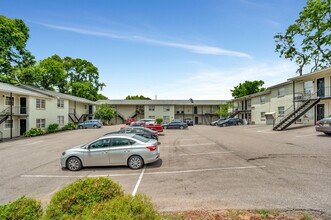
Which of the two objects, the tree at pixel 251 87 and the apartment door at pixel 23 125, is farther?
the tree at pixel 251 87

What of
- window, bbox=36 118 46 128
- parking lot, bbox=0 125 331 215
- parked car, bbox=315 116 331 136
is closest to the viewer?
parking lot, bbox=0 125 331 215

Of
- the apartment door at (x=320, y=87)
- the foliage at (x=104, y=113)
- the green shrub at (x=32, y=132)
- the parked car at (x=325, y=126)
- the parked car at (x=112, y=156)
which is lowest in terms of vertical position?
the green shrub at (x=32, y=132)

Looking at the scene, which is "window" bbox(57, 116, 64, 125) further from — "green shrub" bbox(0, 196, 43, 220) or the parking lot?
"green shrub" bbox(0, 196, 43, 220)

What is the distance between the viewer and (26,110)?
974 inches

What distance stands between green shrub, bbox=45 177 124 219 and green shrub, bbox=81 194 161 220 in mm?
423

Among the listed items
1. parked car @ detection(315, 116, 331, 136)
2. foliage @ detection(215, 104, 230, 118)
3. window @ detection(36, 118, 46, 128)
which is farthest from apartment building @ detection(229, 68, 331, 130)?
window @ detection(36, 118, 46, 128)

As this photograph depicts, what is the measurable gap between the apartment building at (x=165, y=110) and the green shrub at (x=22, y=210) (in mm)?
46347

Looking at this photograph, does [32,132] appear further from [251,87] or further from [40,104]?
[251,87]

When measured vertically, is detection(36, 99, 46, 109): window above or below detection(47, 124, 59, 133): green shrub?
above

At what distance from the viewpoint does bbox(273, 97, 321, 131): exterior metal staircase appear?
Result: 21109 millimetres

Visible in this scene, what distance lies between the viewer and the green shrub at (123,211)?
2.69 m

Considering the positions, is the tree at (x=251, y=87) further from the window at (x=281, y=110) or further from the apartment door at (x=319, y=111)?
the apartment door at (x=319, y=111)

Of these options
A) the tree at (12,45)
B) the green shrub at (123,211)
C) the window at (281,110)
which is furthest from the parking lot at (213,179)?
the tree at (12,45)

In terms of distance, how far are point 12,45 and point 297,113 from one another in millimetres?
47169
